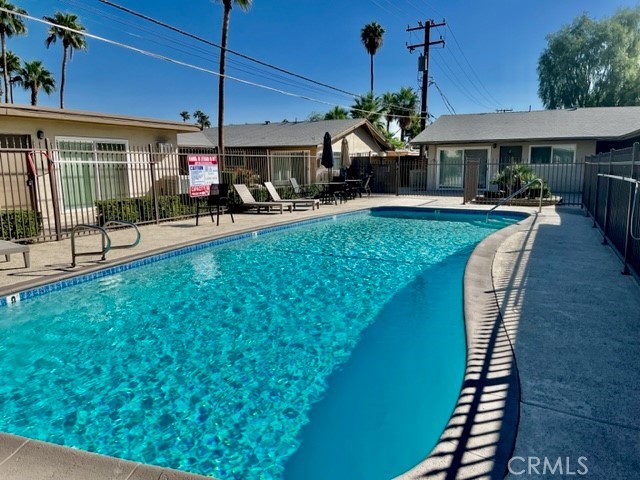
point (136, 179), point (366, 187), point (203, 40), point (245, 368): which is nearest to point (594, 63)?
point (366, 187)

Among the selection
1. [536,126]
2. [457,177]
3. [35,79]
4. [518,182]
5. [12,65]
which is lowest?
[518,182]

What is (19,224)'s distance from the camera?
8.51 m

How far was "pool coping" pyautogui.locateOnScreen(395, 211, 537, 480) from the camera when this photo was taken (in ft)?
7.04

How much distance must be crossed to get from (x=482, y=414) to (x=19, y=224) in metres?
9.11

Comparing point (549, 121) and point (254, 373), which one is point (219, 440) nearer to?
point (254, 373)

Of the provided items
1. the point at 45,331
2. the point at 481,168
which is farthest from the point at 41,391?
the point at 481,168

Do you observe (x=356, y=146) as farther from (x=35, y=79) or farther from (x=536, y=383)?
(x=35, y=79)

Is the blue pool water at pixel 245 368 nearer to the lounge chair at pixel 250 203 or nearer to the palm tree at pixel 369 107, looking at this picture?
the lounge chair at pixel 250 203

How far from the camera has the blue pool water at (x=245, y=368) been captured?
9.68 ft

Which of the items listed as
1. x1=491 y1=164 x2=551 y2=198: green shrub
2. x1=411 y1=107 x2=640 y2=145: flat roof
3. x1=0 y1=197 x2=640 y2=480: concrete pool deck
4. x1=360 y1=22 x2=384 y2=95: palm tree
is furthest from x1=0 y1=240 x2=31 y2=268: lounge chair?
x1=360 y1=22 x2=384 y2=95: palm tree

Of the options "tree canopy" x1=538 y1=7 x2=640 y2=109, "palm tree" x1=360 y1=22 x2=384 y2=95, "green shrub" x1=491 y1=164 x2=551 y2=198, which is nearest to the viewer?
"green shrub" x1=491 y1=164 x2=551 y2=198

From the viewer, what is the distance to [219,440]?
118 inches

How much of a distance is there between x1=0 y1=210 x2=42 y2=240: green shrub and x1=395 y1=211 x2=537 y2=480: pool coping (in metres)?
8.39

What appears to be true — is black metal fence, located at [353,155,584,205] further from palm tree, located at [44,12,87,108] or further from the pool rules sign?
palm tree, located at [44,12,87,108]
